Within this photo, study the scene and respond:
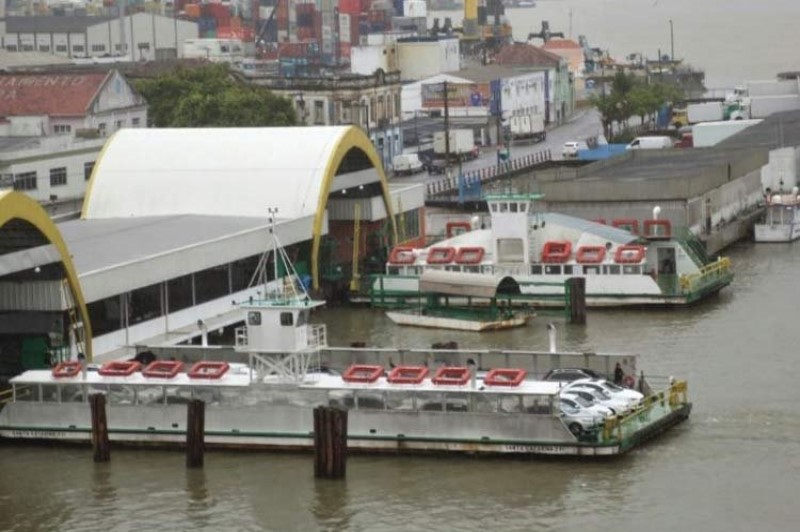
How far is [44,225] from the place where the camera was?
27.6 m

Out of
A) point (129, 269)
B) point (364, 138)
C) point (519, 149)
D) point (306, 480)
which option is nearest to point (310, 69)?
point (519, 149)

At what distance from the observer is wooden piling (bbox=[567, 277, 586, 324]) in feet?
111

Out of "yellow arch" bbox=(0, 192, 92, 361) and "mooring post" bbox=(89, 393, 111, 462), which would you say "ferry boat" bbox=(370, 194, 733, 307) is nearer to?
"yellow arch" bbox=(0, 192, 92, 361)

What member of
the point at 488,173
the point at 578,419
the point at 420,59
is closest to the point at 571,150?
the point at 488,173

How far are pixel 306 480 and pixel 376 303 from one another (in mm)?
12660

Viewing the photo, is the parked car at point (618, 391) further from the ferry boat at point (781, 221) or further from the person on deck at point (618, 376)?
the ferry boat at point (781, 221)

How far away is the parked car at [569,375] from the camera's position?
1030 inches

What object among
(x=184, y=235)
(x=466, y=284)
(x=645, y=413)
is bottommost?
(x=645, y=413)

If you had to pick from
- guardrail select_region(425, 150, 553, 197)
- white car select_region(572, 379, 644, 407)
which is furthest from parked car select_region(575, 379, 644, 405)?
guardrail select_region(425, 150, 553, 197)

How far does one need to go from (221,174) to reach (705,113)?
35857mm

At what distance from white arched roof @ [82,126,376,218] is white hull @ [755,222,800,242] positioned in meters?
9.83

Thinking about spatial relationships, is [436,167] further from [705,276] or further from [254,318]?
[254,318]

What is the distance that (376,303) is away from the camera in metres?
36.2

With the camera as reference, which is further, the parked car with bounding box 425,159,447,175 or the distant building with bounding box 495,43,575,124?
the distant building with bounding box 495,43,575,124
